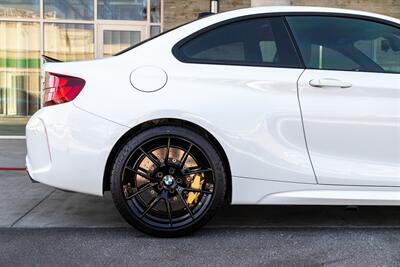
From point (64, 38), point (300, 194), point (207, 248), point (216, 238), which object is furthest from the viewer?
point (64, 38)

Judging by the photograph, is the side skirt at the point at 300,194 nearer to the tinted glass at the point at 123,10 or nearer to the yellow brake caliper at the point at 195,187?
the yellow brake caliper at the point at 195,187

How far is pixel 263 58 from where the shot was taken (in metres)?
4.20

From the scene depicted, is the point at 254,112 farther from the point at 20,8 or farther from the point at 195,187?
→ the point at 20,8

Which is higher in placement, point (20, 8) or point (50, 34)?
point (20, 8)

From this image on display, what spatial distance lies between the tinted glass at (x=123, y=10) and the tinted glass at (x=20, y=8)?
4.00 feet

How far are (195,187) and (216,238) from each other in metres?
0.44

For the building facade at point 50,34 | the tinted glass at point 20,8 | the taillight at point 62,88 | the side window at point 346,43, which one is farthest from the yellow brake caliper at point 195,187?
the tinted glass at point 20,8

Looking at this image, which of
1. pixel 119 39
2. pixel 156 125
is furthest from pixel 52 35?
pixel 156 125

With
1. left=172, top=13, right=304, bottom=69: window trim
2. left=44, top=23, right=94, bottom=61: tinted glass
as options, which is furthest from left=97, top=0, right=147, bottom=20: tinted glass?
left=172, top=13, right=304, bottom=69: window trim

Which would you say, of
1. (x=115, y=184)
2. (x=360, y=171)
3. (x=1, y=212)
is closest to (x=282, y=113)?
(x=360, y=171)

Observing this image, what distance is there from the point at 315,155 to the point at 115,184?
4.93 ft

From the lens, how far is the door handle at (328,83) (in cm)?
407

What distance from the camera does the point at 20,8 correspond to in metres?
10.5

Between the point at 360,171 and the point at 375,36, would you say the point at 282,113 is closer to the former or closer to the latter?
the point at 360,171
